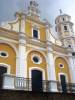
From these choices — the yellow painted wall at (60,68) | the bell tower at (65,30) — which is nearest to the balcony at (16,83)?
the yellow painted wall at (60,68)

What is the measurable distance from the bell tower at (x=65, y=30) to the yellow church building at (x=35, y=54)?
0.54 meters

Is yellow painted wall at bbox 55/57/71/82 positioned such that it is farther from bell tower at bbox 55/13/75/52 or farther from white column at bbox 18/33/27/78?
white column at bbox 18/33/27/78

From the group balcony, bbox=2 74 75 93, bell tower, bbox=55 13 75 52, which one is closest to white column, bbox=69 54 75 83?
bell tower, bbox=55 13 75 52

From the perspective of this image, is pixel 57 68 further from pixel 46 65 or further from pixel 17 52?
pixel 17 52

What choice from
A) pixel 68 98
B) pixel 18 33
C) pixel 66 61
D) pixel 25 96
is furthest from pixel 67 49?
pixel 25 96

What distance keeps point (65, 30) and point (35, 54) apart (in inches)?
369

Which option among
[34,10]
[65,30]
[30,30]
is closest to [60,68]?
[30,30]

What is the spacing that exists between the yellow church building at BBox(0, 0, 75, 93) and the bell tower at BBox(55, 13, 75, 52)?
0.54 meters

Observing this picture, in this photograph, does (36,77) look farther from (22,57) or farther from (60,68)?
(60,68)

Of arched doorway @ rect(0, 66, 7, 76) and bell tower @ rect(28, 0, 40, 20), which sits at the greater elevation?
bell tower @ rect(28, 0, 40, 20)

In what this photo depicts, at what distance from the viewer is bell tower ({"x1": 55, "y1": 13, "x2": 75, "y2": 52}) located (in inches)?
983

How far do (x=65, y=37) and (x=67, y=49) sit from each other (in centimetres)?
347

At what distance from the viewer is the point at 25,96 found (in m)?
10.7

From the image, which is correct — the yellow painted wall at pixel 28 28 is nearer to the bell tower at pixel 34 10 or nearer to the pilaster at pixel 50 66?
the bell tower at pixel 34 10
